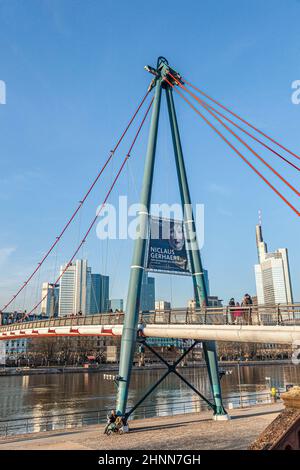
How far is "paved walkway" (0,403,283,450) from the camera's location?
17.4 meters

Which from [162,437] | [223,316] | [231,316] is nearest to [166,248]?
[223,316]

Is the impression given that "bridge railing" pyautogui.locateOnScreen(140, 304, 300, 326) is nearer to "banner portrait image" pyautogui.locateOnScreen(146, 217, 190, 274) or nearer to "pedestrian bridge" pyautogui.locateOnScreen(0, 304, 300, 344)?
"pedestrian bridge" pyautogui.locateOnScreen(0, 304, 300, 344)

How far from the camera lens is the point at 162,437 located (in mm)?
19359

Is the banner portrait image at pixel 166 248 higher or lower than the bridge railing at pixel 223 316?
higher

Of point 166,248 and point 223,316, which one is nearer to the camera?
point 223,316

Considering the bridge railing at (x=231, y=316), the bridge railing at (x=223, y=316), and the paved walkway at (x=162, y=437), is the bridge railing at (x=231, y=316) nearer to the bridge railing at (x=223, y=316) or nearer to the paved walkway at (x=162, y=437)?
the bridge railing at (x=223, y=316)

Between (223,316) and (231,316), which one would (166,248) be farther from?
(231,316)

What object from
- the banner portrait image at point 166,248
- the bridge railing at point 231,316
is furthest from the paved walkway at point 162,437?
the banner portrait image at point 166,248

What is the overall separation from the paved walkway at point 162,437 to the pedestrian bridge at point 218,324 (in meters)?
4.55

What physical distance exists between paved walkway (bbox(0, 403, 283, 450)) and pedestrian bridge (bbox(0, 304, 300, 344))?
4.55 meters

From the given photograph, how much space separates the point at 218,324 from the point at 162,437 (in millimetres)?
6130

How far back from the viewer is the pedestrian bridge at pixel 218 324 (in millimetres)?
16516

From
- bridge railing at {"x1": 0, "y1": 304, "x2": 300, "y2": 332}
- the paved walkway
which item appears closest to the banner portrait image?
bridge railing at {"x1": 0, "y1": 304, "x2": 300, "y2": 332}
